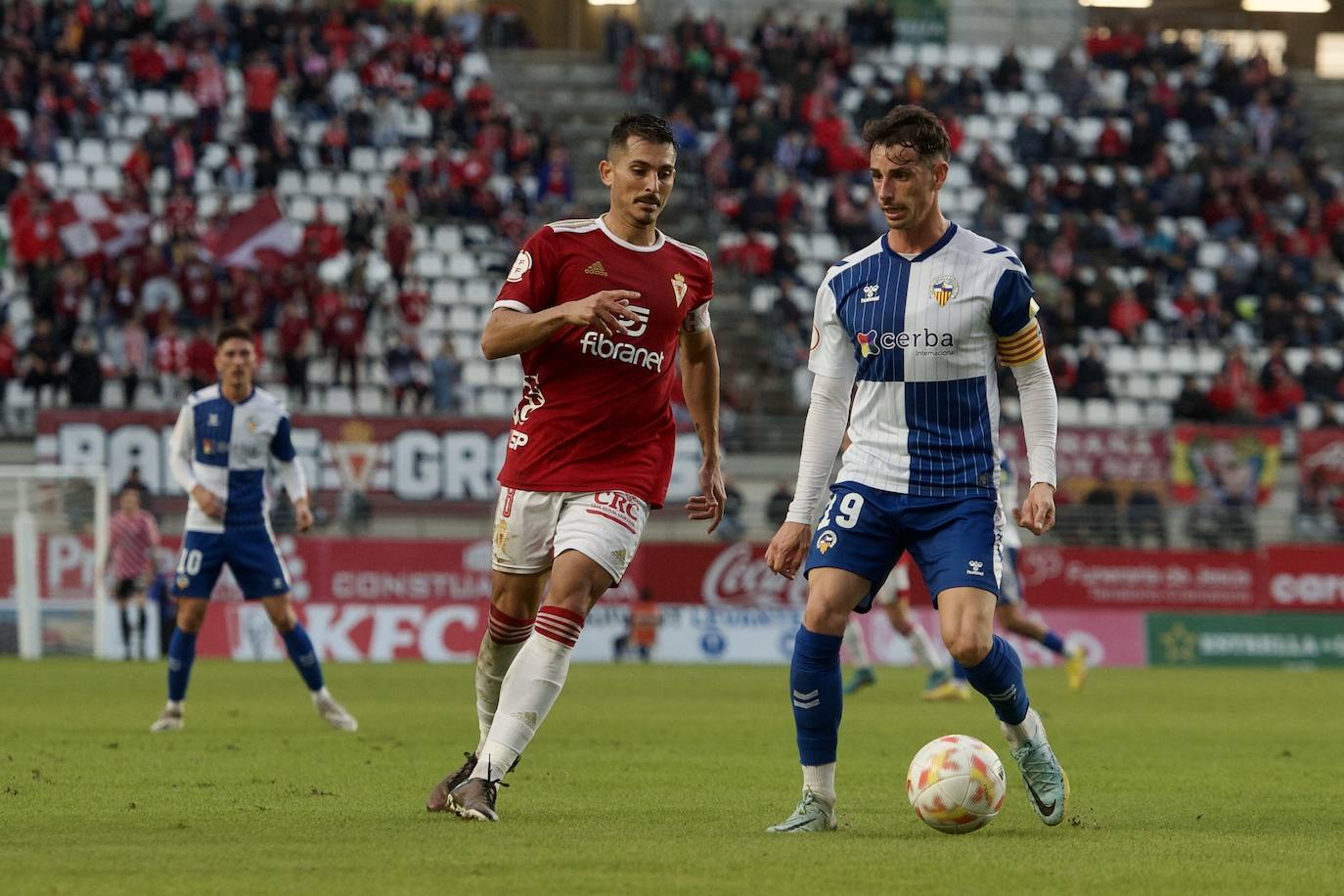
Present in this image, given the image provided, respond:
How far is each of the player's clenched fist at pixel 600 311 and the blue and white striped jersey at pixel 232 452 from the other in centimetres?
674

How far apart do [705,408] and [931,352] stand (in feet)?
4.82

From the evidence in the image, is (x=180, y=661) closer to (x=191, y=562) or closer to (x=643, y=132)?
(x=191, y=562)

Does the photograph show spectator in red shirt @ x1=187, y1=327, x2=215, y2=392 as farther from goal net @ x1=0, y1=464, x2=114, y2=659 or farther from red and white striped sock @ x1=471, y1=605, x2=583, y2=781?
red and white striped sock @ x1=471, y1=605, x2=583, y2=781

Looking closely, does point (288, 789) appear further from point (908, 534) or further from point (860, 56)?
point (860, 56)

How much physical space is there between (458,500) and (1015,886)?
20015mm

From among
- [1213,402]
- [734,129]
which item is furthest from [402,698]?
[734,129]

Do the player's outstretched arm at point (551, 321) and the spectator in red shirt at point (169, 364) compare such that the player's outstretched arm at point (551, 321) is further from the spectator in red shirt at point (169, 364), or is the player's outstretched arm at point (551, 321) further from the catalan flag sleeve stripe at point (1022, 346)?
the spectator in red shirt at point (169, 364)

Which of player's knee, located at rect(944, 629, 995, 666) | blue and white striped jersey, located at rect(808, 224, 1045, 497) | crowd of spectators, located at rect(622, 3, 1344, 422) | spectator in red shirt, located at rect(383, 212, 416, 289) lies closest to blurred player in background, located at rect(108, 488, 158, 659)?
spectator in red shirt, located at rect(383, 212, 416, 289)

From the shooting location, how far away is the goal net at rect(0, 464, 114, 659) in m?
24.0

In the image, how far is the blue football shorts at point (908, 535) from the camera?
748 centimetres

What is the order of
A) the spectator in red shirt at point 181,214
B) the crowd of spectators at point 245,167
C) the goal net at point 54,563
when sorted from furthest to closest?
1. the spectator in red shirt at point 181,214
2. the crowd of spectators at point 245,167
3. the goal net at point 54,563

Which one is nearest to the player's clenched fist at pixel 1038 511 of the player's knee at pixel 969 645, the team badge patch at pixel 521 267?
the player's knee at pixel 969 645

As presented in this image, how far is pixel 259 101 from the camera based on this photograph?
105ft

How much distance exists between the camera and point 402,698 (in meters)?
17.1
